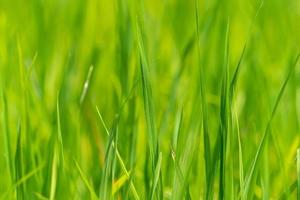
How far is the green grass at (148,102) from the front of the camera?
145 cm

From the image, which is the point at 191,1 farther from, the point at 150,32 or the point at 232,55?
the point at 150,32

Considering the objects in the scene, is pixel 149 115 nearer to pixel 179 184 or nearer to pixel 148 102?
pixel 148 102

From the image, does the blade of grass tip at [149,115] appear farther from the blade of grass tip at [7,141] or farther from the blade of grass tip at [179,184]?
the blade of grass tip at [7,141]

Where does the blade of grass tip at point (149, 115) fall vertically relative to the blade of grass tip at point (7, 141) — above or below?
above

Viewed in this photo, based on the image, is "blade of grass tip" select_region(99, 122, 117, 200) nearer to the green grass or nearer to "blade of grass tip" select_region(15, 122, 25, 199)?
the green grass

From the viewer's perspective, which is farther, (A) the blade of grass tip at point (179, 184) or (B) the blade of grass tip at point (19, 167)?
(B) the blade of grass tip at point (19, 167)

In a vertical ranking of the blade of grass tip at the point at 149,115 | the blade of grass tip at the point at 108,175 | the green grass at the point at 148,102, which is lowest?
the green grass at the point at 148,102

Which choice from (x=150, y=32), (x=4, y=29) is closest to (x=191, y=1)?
(x=150, y=32)

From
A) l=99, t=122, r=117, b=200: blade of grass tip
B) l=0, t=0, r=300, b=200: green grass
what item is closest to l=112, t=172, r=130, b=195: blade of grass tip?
l=0, t=0, r=300, b=200: green grass

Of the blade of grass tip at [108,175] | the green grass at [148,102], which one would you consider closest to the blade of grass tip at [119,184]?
the green grass at [148,102]

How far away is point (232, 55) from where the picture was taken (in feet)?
9.18

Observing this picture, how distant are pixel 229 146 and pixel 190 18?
1.72 meters

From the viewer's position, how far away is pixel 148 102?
1427 mm

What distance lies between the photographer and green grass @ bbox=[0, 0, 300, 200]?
1.45 metres
